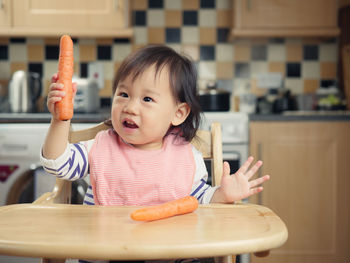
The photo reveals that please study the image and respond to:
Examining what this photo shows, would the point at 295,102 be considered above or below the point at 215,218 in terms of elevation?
above

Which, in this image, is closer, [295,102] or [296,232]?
[296,232]

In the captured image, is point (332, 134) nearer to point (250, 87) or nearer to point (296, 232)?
point (296, 232)

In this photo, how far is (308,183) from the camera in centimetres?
213

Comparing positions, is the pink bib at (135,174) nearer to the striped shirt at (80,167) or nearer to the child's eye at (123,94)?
the striped shirt at (80,167)

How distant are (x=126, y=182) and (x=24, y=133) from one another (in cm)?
116

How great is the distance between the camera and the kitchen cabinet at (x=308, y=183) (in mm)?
2113

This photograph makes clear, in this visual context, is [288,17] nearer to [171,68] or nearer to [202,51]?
[202,51]

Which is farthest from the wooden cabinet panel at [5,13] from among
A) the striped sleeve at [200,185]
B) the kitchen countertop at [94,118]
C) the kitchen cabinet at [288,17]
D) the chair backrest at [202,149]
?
the striped sleeve at [200,185]

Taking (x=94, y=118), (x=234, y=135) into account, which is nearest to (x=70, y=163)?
(x=94, y=118)

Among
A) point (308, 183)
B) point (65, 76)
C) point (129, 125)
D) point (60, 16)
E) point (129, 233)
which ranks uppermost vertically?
point (60, 16)

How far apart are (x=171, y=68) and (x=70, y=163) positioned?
347 mm

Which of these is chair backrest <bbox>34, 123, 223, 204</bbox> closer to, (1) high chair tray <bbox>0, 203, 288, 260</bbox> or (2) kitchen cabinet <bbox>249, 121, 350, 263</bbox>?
(1) high chair tray <bbox>0, 203, 288, 260</bbox>

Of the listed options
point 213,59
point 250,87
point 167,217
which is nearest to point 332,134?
point 250,87

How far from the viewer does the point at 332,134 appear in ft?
6.93
